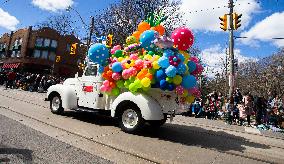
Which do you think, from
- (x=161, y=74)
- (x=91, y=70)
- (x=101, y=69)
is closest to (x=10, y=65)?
(x=91, y=70)

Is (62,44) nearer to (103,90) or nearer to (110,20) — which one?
(110,20)

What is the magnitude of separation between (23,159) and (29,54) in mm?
52069

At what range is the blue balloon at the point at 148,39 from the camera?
859cm

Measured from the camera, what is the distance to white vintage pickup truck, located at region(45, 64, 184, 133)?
8359 millimetres

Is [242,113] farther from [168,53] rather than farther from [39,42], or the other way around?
[39,42]

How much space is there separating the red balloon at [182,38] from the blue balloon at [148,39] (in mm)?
619

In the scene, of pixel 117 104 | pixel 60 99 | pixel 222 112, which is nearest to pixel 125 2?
pixel 222 112

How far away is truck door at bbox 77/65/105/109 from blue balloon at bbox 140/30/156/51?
2.06 m

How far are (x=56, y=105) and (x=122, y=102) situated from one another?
3646mm

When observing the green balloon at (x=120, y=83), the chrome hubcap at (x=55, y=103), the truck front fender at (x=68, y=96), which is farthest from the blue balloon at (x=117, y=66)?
the chrome hubcap at (x=55, y=103)

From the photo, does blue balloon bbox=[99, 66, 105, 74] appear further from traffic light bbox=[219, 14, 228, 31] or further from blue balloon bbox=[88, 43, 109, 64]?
traffic light bbox=[219, 14, 228, 31]

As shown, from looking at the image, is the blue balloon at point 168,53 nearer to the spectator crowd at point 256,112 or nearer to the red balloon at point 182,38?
the red balloon at point 182,38

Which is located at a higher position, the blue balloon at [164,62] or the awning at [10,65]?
the awning at [10,65]

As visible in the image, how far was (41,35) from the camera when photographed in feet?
177
